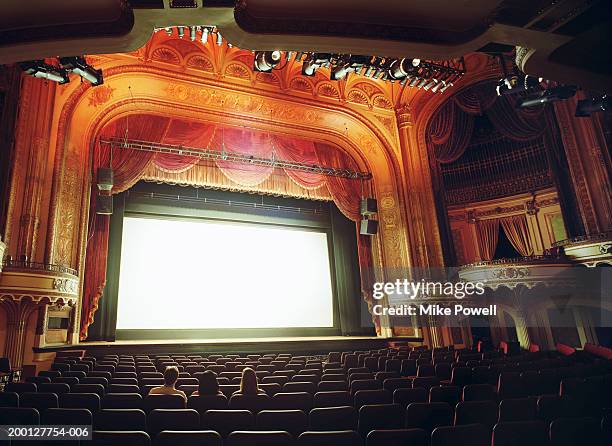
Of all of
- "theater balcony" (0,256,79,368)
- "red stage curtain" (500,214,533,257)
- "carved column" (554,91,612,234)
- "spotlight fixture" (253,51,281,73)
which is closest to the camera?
"theater balcony" (0,256,79,368)

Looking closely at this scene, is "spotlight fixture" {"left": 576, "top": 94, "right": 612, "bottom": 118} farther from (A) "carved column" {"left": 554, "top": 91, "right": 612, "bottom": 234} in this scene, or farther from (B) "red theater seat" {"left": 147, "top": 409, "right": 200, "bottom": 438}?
(B) "red theater seat" {"left": 147, "top": 409, "right": 200, "bottom": 438}

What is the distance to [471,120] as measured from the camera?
538 inches

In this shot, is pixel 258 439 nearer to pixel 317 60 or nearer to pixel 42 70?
pixel 317 60

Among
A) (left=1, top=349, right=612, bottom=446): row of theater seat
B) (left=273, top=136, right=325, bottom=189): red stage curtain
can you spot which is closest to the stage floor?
(left=1, top=349, right=612, bottom=446): row of theater seat

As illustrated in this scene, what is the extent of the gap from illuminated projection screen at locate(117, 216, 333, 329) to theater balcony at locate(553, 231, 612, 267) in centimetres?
735

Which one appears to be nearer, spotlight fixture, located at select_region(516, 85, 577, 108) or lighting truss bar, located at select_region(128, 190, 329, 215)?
spotlight fixture, located at select_region(516, 85, 577, 108)

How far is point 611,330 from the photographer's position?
11.0 metres

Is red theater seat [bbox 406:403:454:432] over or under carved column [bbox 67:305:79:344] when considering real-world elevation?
under

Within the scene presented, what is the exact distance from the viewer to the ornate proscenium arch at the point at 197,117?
935cm

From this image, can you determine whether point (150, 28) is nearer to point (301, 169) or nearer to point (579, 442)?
point (579, 442)

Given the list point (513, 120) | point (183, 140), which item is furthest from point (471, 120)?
point (183, 140)

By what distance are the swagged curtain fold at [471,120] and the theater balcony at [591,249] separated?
396 cm

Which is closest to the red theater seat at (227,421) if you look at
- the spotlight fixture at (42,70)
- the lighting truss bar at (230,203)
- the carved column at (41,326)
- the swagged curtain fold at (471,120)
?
the carved column at (41,326)

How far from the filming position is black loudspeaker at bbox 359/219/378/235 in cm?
1266
